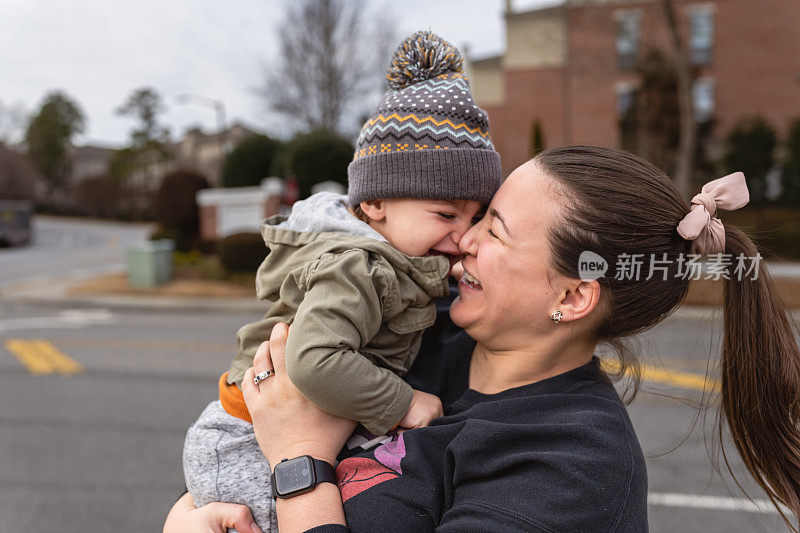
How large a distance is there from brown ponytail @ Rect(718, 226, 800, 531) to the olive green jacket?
0.74 metres

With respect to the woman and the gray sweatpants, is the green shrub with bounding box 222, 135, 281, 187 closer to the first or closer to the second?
the gray sweatpants

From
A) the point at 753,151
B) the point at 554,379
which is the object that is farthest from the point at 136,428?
the point at 753,151

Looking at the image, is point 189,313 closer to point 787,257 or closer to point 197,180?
point 197,180

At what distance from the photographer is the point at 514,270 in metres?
1.56

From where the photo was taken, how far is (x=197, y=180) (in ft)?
67.7

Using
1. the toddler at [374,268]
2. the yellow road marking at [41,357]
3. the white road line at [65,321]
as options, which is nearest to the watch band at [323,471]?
the toddler at [374,268]

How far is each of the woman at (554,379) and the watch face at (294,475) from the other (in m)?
0.02

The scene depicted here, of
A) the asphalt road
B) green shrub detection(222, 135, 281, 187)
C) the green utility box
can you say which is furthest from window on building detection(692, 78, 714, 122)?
the green utility box

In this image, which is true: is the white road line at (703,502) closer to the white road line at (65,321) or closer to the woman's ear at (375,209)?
the woman's ear at (375,209)

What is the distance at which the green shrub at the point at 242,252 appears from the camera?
52.0 feet

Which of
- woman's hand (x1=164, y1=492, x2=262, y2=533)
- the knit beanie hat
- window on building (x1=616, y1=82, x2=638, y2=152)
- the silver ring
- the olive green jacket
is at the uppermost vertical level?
window on building (x1=616, y1=82, x2=638, y2=152)

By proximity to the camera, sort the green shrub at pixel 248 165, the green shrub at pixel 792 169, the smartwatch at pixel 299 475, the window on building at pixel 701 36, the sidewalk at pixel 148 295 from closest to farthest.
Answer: the smartwatch at pixel 299 475 < the sidewalk at pixel 148 295 < the green shrub at pixel 248 165 < the green shrub at pixel 792 169 < the window on building at pixel 701 36

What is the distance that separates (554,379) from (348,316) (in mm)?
551

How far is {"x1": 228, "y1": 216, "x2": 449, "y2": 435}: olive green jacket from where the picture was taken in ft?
4.81
